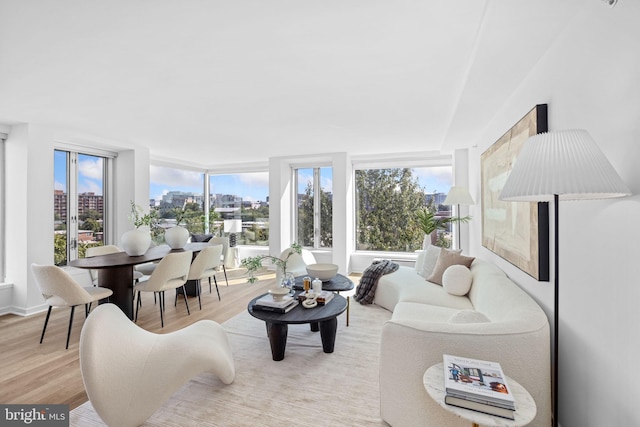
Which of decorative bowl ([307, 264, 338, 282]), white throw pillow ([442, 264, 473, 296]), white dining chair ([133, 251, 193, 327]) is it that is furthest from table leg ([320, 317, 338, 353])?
white dining chair ([133, 251, 193, 327])

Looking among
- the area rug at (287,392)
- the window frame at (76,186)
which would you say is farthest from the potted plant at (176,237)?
the area rug at (287,392)

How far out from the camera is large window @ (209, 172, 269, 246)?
7.62m

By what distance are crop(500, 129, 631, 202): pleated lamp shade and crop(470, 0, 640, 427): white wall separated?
0.16 m

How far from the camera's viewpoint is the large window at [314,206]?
674 centimetres

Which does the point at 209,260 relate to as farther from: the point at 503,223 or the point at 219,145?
the point at 503,223

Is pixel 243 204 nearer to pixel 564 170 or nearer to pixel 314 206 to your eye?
pixel 314 206

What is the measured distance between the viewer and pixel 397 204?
255 inches

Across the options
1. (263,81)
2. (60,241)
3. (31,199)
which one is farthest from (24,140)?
(263,81)

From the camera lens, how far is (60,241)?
15.8 feet

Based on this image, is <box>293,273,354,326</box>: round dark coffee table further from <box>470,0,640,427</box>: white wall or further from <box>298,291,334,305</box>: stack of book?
<box>470,0,640,427</box>: white wall

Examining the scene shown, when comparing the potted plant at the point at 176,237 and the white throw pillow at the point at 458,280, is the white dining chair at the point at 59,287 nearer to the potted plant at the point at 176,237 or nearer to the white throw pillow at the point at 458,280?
the potted plant at the point at 176,237

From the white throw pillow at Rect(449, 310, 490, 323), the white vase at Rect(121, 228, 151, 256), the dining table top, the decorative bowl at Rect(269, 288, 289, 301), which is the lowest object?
the decorative bowl at Rect(269, 288, 289, 301)

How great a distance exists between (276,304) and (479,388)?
70.9 inches

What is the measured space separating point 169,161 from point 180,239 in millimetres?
3125
